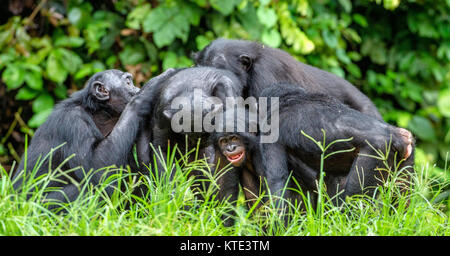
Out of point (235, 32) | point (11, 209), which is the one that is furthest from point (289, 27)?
point (11, 209)

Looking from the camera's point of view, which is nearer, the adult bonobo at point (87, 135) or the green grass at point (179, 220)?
the green grass at point (179, 220)

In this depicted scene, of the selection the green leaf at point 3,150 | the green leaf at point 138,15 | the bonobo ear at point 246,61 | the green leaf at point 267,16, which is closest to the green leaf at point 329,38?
the green leaf at point 267,16

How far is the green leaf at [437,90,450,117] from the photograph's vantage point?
7979 mm

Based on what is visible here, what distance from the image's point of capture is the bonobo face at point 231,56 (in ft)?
16.9

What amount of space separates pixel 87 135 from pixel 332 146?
5.66 ft

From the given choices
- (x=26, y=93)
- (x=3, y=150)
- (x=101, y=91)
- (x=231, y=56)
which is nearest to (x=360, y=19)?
(x=231, y=56)

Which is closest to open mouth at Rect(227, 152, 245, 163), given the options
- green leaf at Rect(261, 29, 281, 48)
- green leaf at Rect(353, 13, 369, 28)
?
green leaf at Rect(261, 29, 281, 48)

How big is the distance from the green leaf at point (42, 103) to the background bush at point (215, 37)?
1 cm

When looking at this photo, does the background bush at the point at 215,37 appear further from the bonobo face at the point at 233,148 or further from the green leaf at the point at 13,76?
the bonobo face at the point at 233,148

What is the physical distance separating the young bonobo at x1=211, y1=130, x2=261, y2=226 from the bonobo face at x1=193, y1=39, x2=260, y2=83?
100cm

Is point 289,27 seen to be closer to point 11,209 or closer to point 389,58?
point 389,58

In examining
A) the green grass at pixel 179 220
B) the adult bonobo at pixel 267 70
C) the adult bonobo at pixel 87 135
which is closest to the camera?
the green grass at pixel 179 220

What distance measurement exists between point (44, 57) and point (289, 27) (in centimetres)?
291
